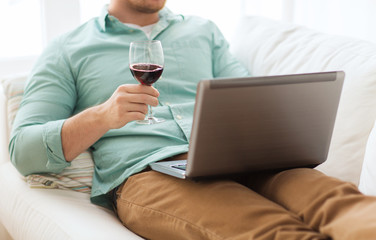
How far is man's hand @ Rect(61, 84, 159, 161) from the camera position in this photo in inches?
58.2

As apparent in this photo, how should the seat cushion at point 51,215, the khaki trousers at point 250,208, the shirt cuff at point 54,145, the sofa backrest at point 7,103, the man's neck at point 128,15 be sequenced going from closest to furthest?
the khaki trousers at point 250,208
the seat cushion at point 51,215
the shirt cuff at point 54,145
the sofa backrest at point 7,103
the man's neck at point 128,15

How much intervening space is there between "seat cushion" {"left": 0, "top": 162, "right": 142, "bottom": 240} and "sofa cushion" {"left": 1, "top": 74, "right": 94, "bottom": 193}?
0.03 m

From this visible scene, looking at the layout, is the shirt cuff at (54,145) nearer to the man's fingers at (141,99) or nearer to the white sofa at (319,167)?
the white sofa at (319,167)

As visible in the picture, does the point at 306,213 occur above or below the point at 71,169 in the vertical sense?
above

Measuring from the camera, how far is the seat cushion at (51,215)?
1.43 meters

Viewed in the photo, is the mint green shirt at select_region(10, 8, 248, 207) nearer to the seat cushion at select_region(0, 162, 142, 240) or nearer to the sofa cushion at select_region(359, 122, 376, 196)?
the seat cushion at select_region(0, 162, 142, 240)

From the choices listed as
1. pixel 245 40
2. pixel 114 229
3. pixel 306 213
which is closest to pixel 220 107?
pixel 306 213

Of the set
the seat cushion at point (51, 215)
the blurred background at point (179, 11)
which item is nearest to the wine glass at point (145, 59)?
the seat cushion at point (51, 215)

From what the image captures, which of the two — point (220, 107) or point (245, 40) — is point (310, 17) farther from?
point (220, 107)

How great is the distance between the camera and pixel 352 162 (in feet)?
5.31

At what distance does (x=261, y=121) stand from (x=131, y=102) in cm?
39

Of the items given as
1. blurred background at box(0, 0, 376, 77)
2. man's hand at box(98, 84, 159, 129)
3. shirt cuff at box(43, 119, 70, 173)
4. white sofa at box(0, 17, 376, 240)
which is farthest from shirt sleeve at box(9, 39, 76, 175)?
blurred background at box(0, 0, 376, 77)

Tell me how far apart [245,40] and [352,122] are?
0.74 meters

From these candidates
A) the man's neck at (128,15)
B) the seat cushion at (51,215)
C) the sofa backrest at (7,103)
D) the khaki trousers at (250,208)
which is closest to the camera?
the khaki trousers at (250,208)
